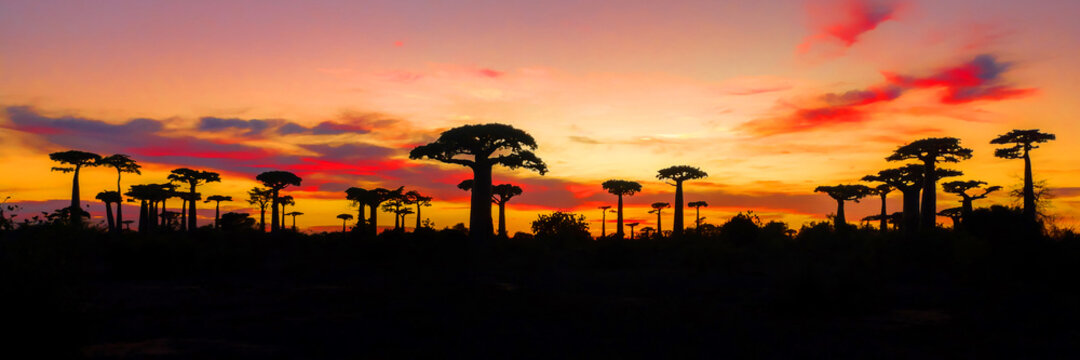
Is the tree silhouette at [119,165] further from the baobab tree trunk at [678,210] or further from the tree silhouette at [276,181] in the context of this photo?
the baobab tree trunk at [678,210]

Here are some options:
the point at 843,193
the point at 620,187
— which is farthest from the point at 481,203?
the point at 843,193

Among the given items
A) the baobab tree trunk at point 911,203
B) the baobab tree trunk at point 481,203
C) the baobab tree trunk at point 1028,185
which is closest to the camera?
the baobab tree trunk at point 481,203

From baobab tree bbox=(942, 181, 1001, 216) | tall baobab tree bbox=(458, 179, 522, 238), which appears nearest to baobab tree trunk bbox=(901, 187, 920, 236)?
baobab tree bbox=(942, 181, 1001, 216)

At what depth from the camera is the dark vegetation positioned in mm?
6910

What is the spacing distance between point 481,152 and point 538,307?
18415 mm

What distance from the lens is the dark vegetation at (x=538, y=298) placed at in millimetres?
6910

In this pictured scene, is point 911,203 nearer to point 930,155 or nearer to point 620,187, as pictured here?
point 930,155

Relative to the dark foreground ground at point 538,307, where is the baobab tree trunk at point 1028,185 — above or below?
above

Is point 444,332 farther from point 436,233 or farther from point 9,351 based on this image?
point 436,233

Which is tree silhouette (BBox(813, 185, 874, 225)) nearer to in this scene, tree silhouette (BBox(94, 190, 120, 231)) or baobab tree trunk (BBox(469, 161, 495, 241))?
baobab tree trunk (BBox(469, 161, 495, 241))

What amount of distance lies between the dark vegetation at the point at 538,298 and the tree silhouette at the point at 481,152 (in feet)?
10.5

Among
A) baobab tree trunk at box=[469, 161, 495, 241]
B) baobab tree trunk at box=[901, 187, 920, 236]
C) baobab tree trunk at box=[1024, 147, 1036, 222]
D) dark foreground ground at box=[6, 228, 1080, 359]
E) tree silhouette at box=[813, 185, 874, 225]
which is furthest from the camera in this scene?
tree silhouette at box=[813, 185, 874, 225]

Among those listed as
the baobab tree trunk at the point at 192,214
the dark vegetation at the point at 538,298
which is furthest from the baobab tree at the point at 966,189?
the baobab tree trunk at the point at 192,214

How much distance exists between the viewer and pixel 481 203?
2867 cm
